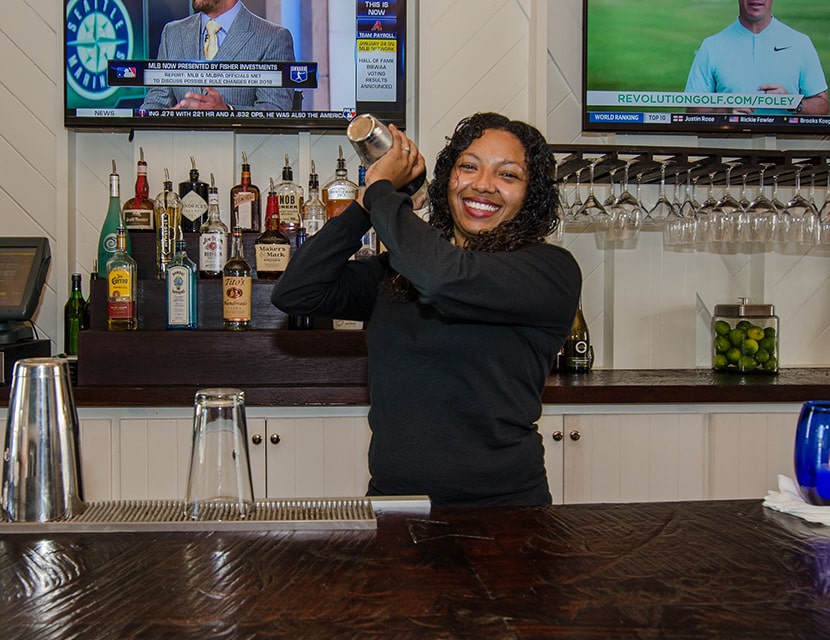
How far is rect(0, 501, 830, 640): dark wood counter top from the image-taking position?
744 mm

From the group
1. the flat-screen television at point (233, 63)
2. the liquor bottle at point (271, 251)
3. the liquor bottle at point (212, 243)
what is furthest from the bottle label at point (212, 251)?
the flat-screen television at point (233, 63)

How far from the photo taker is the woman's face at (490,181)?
5.13ft

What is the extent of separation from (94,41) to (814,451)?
263cm

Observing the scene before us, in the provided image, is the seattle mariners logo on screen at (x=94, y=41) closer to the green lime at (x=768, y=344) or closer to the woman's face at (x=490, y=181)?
the woman's face at (x=490, y=181)

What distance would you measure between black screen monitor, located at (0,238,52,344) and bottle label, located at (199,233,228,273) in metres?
0.50

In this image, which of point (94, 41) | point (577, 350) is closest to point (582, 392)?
point (577, 350)

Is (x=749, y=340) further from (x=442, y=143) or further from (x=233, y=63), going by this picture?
(x=233, y=63)

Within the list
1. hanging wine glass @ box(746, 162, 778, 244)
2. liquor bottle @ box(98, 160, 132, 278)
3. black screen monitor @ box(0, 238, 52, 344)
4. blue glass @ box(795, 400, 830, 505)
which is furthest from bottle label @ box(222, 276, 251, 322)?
blue glass @ box(795, 400, 830, 505)

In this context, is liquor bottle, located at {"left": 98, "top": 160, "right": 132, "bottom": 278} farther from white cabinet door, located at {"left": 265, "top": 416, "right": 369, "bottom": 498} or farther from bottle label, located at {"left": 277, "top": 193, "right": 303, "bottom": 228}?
white cabinet door, located at {"left": 265, "top": 416, "right": 369, "bottom": 498}

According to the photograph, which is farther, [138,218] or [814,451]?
[138,218]

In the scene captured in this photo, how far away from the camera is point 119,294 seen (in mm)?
2539

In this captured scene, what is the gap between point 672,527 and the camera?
1079mm

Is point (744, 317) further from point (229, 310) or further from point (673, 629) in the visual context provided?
point (673, 629)

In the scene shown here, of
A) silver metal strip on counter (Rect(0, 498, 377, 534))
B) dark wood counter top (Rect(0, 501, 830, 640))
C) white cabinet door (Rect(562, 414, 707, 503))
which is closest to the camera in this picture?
dark wood counter top (Rect(0, 501, 830, 640))
